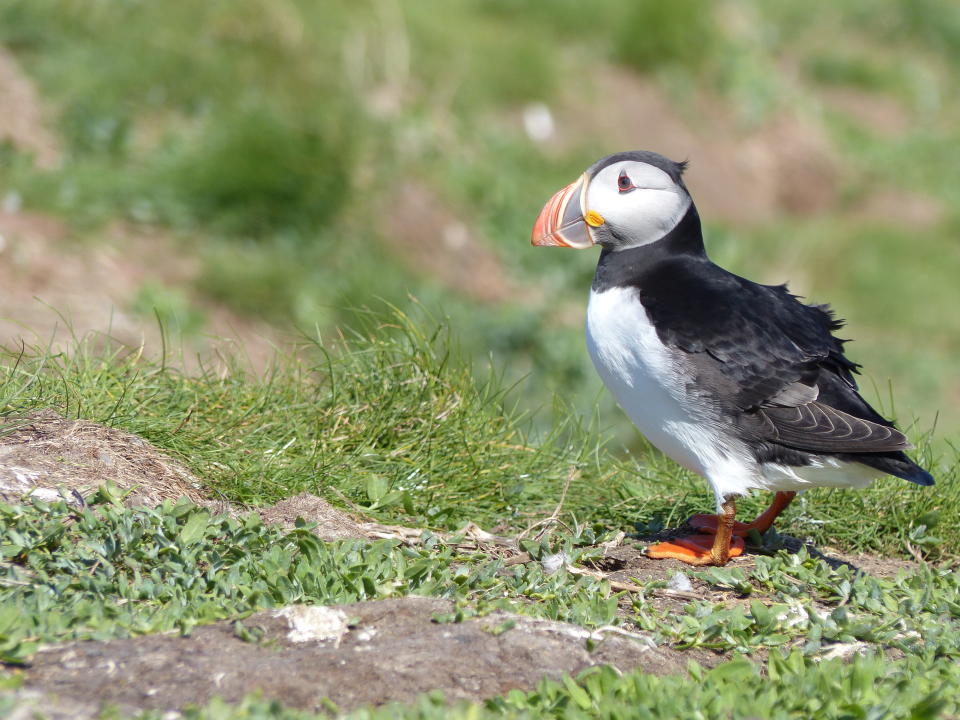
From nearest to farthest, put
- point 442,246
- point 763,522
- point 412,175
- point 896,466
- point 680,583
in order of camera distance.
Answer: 1. point 896,466
2. point 680,583
3. point 763,522
4. point 442,246
5. point 412,175

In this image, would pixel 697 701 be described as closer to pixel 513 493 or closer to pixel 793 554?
pixel 793 554

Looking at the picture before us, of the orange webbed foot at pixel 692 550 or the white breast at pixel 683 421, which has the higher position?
the white breast at pixel 683 421

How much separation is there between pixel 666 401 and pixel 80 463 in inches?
77.7

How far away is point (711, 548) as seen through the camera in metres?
4.13

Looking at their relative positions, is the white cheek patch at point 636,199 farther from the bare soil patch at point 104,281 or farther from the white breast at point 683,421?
the bare soil patch at point 104,281

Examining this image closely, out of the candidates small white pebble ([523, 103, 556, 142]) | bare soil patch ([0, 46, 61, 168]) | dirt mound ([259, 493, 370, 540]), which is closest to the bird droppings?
dirt mound ([259, 493, 370, 540])

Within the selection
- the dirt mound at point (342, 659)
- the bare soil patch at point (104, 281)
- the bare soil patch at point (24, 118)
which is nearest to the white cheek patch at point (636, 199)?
the dirt mound at point (342, 659)

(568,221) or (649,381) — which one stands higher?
(568,221)

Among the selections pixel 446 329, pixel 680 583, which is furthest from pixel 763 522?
pixel 446 329

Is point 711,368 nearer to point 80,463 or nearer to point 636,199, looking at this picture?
point 636,199

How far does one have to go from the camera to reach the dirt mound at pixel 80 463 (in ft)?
12.6

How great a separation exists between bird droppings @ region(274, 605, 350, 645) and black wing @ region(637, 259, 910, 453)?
1451 millimetres

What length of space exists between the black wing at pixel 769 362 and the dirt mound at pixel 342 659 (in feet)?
2.82

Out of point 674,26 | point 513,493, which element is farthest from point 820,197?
point 513,493
